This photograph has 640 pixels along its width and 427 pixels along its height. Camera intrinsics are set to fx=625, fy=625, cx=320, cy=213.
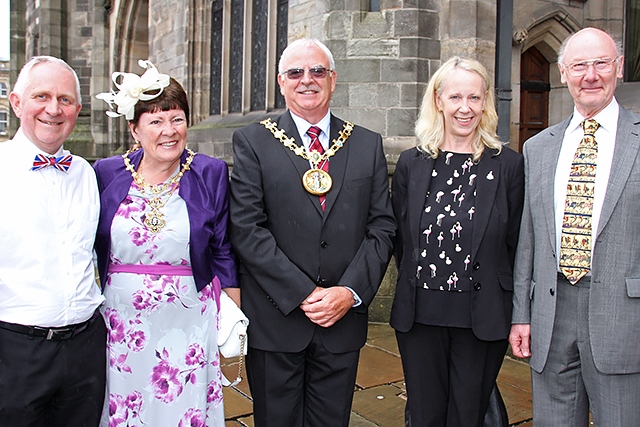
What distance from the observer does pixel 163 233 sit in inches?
101

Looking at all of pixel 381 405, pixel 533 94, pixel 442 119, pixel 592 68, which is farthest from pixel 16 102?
pixel 533 94

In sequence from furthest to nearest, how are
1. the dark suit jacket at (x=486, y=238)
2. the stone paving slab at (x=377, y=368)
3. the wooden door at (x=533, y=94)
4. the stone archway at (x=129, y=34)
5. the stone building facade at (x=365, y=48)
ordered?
the stone archway at (x=129, y=34), the wooden door at (x=533, y=94), the stone building facade at (x=365, y=48), the stone paving slab at (x=377, y=368), the dark suit jacket at (x=486, y=238)

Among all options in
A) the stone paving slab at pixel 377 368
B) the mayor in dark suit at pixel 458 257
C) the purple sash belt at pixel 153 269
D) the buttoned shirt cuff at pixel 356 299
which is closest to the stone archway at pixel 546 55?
the stone paving slab at pixel 377 368

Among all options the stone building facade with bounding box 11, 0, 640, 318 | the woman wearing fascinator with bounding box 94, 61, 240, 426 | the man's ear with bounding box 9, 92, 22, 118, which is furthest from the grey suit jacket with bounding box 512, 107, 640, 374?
the stone building facade with bounding box 11, 0, 640, 318

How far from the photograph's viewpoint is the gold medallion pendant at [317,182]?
266cm

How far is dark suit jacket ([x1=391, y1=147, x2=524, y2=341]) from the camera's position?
2.69 meters

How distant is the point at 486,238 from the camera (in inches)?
106

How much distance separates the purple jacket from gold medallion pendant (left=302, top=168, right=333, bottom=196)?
14.5 inches

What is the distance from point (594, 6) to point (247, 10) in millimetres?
4657

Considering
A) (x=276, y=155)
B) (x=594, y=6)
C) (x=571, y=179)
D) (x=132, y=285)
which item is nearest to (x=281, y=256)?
(x=276, y=155)

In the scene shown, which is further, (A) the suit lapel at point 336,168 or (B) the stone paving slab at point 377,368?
(B) the stone paving slab at point 377,368

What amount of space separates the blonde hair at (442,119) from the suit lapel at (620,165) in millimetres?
508

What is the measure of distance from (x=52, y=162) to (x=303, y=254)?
1054 millimetres

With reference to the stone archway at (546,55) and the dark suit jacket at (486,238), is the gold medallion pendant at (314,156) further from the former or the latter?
the stone archway at (546,55)
